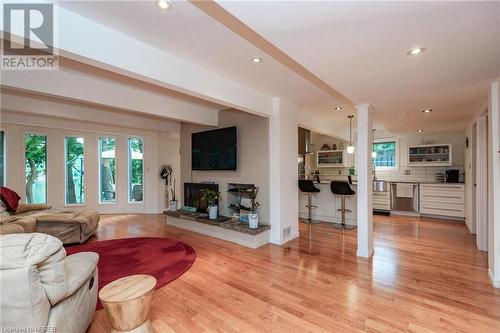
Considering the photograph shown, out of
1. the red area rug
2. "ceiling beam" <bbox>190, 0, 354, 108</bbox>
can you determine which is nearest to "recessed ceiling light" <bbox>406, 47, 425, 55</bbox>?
"ceiling beam" <bbox>190, 0, 354, 108</bbox>

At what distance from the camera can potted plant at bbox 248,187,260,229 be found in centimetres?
401

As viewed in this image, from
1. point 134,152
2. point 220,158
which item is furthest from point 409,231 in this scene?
point 134,152

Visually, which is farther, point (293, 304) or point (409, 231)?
point (409, 231)

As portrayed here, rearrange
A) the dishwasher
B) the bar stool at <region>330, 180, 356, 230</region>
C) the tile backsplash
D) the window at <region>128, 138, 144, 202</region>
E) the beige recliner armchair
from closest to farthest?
the beige recliner armchair → the bar stool at <region>330, 180, 356, 230</region> → the dishwasher → the tile backsplash → the window at <region>128, 138, 144, 202</region>

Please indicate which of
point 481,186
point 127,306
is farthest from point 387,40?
point 481,186

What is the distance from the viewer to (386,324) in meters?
1.96

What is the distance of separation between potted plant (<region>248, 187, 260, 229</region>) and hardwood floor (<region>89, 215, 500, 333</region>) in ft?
1.36

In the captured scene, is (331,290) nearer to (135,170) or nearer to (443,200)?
(443,200)

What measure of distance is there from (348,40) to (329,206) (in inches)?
167

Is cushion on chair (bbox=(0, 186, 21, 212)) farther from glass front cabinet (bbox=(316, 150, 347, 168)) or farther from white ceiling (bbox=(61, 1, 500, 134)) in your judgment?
glass front cabinet (bbox=(316, 150, 347, 168))

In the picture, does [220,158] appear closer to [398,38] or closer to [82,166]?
[398,38]

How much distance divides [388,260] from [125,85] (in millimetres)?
4505

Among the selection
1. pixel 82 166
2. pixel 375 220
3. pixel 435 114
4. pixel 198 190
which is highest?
pixel 435 114

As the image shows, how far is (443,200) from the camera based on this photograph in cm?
576
